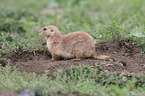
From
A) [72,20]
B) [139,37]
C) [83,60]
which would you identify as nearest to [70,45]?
[83,60]

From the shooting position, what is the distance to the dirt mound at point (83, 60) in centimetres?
509

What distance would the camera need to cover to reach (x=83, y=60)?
5395 millimetres

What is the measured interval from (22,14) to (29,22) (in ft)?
3.96

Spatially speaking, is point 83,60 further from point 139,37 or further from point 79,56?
point 139,37

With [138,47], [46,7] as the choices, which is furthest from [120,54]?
[46,7]

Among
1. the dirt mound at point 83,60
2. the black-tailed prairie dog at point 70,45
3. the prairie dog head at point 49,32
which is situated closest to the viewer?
the dirt mound at point 83,60

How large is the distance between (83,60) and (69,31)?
1854 millimetres

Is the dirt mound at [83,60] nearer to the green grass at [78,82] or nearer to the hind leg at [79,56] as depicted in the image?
the hind leg at [79,56]

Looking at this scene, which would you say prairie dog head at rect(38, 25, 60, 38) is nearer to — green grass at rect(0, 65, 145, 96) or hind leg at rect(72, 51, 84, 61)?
hind leg at rect(72, 51, 84, 61)

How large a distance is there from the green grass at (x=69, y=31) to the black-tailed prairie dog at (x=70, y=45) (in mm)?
507

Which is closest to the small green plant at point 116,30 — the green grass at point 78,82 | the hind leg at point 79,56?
the hind leg at point 79,56

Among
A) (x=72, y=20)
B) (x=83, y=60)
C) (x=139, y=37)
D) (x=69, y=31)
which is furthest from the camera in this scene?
(x=72, y=20)

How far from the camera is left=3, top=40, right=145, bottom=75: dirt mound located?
5086 mm

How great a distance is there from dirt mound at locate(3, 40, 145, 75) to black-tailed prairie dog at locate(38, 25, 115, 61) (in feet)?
0.66
